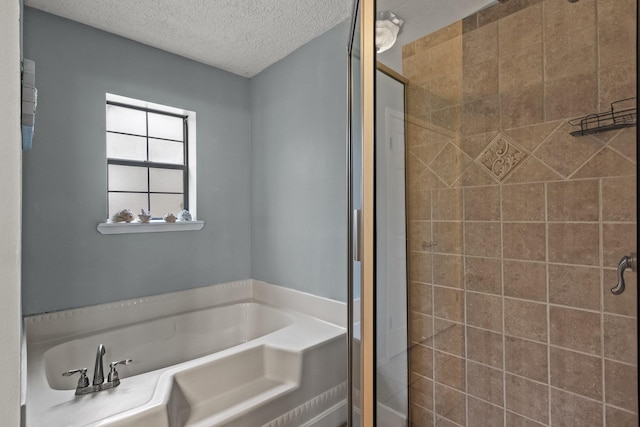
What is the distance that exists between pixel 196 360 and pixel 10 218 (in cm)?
120

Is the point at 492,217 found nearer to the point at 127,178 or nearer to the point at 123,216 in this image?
the point at 123,216

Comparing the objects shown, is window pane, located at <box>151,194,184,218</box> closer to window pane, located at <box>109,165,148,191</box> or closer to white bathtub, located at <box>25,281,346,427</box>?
window pane, located at <box>109,165,148,191</box>

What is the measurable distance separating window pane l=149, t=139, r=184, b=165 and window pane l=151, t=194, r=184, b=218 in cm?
27

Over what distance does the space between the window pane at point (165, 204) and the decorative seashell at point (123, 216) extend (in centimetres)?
25

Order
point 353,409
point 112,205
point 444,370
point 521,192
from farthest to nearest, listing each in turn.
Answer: point 112,205
point 353,409
point 444,370
point 521,192

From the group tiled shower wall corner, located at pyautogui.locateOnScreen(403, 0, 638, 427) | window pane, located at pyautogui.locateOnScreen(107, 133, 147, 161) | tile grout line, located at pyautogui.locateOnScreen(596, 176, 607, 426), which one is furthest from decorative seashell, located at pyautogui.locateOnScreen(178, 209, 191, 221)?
tile grout line, located at pyautogui.locateOnScreen(596, 176, 607, 426)

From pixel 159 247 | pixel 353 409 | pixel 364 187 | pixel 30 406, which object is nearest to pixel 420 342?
pixel 353 409

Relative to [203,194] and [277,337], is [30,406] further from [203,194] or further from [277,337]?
[203,194]

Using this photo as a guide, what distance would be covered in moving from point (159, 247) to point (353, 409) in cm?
176

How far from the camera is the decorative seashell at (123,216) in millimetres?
2139

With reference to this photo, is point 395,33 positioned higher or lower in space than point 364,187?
higher

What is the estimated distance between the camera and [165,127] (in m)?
2.51

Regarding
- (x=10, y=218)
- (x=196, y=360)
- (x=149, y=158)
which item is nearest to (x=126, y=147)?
(x=149, y=158)

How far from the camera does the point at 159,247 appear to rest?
2.31m
